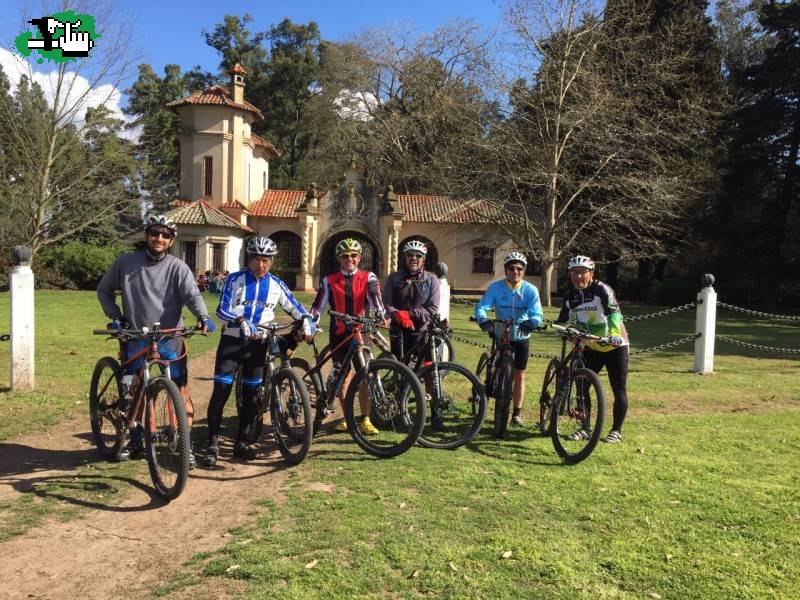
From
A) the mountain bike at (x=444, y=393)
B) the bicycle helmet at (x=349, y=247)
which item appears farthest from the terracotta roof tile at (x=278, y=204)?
the bicycle helmet at (x=349, y=247)

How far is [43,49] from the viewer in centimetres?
2228

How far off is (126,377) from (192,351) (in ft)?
23.3

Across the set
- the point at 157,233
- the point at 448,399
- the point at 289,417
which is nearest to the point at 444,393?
the point at 448,399

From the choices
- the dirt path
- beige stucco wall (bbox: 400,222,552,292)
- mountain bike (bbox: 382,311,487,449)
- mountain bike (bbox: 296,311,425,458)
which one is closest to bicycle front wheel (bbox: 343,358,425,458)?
mountain bike (bbox: 296,311,425,458)

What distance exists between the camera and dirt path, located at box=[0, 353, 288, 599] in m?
3.16

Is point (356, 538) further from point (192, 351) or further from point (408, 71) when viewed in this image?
point (408, 71)

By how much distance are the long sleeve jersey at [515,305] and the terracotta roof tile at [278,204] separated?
96.1ft

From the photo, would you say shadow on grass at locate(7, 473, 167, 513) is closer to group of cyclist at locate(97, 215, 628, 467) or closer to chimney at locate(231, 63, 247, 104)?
group of cyclist at locate(97, 215, 628, 467)

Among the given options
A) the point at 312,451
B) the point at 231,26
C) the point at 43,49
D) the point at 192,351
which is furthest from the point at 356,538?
the point at 231,26

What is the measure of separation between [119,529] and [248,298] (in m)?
2.00

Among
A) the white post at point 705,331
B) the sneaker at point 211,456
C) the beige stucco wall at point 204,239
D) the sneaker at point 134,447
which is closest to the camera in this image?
the sneaker at point 211,456

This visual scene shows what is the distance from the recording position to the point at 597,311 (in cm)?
577

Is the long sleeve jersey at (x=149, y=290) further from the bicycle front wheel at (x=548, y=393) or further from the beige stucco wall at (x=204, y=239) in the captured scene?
the beige stucco wall at (x=204, y=239)

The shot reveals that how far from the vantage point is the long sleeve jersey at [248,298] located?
5031 mm
